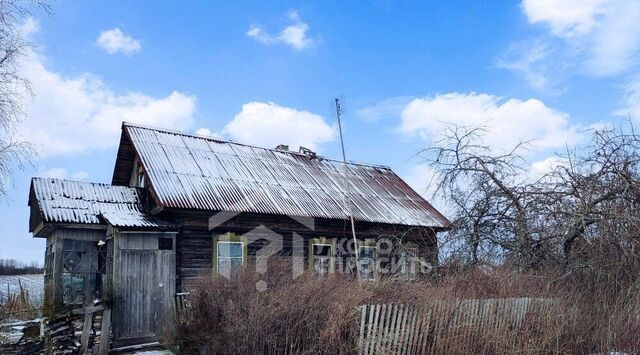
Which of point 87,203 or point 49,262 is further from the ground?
point 87,203

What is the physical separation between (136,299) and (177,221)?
2.24 metres

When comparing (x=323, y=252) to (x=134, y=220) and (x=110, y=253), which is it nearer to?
(x=134, y=220)

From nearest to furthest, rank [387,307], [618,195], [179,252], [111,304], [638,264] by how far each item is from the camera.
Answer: [387,307] → [638,264] → [618,195] → [111,304] → [179,252]

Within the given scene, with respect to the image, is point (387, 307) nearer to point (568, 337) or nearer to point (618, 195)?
point (568, 337)

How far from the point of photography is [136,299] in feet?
38.1

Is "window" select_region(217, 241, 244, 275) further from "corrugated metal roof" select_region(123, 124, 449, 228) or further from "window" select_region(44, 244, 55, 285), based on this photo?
"window" select_region(44, 244, 55, 285)

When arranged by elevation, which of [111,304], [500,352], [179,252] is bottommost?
[500,352]

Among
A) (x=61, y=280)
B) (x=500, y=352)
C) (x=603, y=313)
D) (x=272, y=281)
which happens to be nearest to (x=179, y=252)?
(x=61, y=280)

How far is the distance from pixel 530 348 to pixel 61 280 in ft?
36.6

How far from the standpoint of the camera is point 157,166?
1411 cm

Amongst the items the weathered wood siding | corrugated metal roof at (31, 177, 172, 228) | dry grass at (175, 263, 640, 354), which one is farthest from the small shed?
dry grass at (175, 263, 640, 354)

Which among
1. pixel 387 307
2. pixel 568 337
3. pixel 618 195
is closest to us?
pixel 387 307

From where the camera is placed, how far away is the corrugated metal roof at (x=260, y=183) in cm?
1374

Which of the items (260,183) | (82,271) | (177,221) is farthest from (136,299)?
(260,183)
